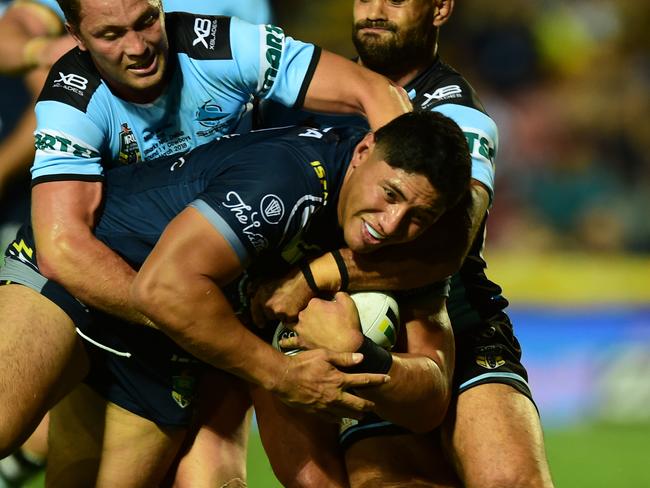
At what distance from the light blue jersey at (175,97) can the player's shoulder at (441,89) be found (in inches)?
25.1

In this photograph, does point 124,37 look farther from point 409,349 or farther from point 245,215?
point 409,349

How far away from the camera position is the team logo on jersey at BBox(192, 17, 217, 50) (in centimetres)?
393

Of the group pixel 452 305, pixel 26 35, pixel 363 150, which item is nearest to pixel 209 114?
pixel 363 150

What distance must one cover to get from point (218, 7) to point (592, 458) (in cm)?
348

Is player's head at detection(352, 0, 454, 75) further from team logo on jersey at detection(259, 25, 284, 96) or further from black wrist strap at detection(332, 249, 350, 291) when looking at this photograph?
black wrist strap at detection(332, 249, 350, 291)

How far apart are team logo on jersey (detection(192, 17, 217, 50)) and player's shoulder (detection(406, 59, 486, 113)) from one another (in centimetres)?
92

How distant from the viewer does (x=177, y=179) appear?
12.5 ft

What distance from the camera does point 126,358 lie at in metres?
4.03

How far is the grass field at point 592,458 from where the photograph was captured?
19.5ft

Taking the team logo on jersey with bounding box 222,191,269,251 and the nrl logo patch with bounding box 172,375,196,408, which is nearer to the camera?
the team logo on jersey with bounding box 222,191,269,251

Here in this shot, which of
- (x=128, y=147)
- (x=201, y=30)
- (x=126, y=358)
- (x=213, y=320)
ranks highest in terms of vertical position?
(x=201, y=30)

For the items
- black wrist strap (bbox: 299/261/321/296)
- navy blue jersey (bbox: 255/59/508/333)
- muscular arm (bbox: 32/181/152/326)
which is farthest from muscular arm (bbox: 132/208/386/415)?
navy blue jersey (bbox: 255/59/508/333)

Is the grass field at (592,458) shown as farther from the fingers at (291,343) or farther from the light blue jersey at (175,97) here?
the light blue jersey at (175,97)

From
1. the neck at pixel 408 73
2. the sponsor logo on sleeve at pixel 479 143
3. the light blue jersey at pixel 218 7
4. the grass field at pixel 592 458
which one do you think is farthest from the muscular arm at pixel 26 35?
the sponsor logo on sleeve at pixel 479 143
